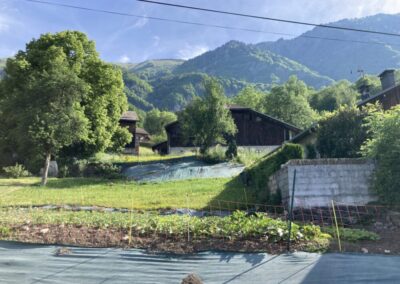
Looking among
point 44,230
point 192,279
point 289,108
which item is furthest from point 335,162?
point 289,108

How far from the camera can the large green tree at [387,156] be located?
11852 mm

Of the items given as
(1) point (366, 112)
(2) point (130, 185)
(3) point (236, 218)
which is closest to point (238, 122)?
(2) point (130, 185)

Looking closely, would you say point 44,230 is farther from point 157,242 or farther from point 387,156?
point 387,156

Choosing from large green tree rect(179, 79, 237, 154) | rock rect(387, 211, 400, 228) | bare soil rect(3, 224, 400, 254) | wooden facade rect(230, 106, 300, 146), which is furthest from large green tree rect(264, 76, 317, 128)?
bare soil rect(3, 224, 400, 254)

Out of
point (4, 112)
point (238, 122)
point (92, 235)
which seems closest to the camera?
point (92, 235)

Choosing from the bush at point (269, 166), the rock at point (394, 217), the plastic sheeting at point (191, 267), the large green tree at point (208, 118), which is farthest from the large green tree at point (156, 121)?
the plastic sheeting at point (191, 267)

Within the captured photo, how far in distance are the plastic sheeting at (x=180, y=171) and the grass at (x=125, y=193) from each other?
2453 millimetres

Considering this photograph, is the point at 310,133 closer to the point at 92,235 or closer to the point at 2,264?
the point at 92,235

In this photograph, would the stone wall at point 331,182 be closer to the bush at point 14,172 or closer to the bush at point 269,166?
the bush at point 269,166

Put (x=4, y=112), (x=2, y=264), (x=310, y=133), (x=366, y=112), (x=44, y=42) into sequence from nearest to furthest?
(x=2, y=264) → (x=366, y=112) → (x=310, y=133) → (x=4, y=112) → (x=44, y=42)

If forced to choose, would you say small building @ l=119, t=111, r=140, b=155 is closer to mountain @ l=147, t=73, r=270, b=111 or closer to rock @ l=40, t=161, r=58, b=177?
rock @ l=40, t=161, r=58, b=177

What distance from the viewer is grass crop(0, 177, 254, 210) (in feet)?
Result: 54.7

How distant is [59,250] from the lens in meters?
7.93

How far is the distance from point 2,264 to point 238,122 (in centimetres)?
3447
